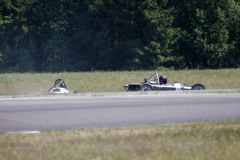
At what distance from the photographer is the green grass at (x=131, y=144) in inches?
284

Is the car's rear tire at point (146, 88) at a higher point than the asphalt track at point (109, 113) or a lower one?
higher

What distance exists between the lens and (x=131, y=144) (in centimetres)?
808

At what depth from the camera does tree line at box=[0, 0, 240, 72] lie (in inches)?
1950

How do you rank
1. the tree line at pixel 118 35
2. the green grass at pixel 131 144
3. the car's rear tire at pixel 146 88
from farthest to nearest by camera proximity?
1. the tree line at pixel 118 35
2. the car's rear tire at pixel 146 88
3. the green grass at pixel 131 144

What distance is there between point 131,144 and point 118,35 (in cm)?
4602

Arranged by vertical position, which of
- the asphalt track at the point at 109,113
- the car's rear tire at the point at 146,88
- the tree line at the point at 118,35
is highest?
the tree line at the point at 118,35

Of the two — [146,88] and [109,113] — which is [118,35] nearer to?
[146,88]

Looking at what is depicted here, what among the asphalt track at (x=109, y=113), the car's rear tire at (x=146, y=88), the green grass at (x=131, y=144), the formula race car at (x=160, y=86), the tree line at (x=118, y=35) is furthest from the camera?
the tree line at (x=118, y=35)

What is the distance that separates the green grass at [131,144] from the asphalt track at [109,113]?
109 centimetres

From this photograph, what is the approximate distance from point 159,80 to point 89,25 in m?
34.1

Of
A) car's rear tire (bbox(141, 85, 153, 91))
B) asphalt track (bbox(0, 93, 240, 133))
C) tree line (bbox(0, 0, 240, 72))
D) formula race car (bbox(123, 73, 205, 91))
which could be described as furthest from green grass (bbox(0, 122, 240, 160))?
tree line (bbox(0, 0, 240, 72))

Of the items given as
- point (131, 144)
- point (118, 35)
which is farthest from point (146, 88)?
point (118, 35)

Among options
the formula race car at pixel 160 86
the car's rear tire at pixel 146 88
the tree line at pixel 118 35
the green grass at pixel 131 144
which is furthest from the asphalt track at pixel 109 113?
the tree line at pixel 118 35

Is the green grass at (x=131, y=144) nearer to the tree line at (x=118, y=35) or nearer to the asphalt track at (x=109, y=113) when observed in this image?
the asphalt track at (x=109, y=113)
